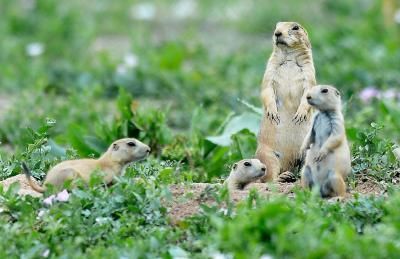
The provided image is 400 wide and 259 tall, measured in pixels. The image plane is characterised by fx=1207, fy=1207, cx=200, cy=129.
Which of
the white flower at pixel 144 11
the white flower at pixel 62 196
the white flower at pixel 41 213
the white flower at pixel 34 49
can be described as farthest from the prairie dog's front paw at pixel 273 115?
the white flower at pixel 144 11

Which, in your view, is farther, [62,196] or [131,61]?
[131,61]

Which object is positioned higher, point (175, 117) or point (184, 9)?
point (175, 117)

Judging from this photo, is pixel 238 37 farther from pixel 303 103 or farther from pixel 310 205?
pixel 310 205

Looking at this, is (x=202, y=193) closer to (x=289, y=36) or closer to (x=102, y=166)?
(x=102, y=166)

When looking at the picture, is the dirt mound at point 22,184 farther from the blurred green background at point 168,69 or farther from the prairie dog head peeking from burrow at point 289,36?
the prairie dog head peeking from burrow at point 289,36

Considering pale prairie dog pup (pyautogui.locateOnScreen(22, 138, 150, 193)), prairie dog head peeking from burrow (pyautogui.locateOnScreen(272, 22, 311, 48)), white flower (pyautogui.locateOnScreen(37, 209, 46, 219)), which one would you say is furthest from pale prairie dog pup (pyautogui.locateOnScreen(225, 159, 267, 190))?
white flower (pyautogui.locateOnScreen(37, 209, 46, 219))

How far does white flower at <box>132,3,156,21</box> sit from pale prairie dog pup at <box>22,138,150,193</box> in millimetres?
9814

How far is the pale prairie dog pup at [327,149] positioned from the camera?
715 cm

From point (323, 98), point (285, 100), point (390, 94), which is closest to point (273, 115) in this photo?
point (285, 100)

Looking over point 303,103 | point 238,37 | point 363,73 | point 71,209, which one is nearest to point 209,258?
point 71,209

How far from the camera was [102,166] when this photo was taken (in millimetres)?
7598

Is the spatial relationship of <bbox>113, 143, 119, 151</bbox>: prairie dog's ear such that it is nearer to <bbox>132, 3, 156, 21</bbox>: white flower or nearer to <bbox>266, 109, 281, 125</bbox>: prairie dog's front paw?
<bbox>266, 109, 281, 125</bbox>: prairie dog's front paw

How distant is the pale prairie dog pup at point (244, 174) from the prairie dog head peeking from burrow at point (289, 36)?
0.96m

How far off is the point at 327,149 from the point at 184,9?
11453 mm
